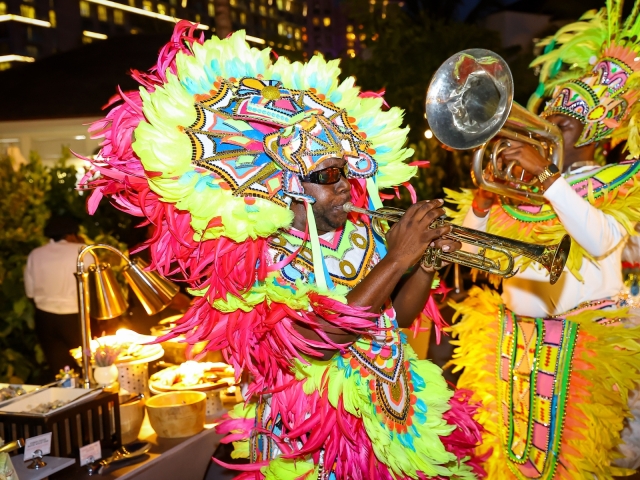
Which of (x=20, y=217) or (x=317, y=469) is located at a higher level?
(x=20, y=217)

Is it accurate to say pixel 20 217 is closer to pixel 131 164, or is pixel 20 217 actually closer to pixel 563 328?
pixel 131 164

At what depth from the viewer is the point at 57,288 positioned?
16.9 ft

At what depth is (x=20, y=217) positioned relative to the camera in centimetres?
581

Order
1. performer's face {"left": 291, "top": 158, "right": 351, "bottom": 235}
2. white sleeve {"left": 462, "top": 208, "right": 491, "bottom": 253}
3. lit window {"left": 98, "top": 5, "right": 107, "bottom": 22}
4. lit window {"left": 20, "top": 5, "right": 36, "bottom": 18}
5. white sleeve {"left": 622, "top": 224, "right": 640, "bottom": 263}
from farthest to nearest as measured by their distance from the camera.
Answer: lit window {"left": 98, "top": 5, "right": 107, "bottom": 22} → lit window {"left": 20, "top": 5, "right": 36, "bottom": 18} → white sleeve {"left": 622, "top": 224, "right": 640, "bottom": 263} → white sleeve {"left": 462, "top": 208, "right": 491, "bottom": 253} → performer's face {"left": 291, "top": 158, "right": 351, "bottom": 235}

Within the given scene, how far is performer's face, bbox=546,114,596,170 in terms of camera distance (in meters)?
3.15

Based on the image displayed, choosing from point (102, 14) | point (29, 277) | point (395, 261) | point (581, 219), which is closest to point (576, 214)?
point (581, 219)

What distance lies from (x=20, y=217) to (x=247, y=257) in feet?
15.4

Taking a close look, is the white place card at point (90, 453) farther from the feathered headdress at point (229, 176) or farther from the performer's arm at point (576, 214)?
the performer's arm at point (576, 214)

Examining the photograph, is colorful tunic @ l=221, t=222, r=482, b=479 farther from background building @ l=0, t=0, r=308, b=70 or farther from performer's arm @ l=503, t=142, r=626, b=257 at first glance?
background building @ l=0, t=0, r=308, b=70

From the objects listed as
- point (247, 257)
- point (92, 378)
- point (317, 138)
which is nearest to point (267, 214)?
point (247, 257)

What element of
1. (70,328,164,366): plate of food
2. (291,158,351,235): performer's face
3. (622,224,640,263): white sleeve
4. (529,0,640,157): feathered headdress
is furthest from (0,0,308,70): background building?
(291,158,351,235): performer's face

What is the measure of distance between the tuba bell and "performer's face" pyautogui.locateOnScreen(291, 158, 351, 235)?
78cm

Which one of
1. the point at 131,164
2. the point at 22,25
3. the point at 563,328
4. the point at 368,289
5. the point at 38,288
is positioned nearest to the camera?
the point at 368,289

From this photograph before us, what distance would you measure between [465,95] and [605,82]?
89 cm
